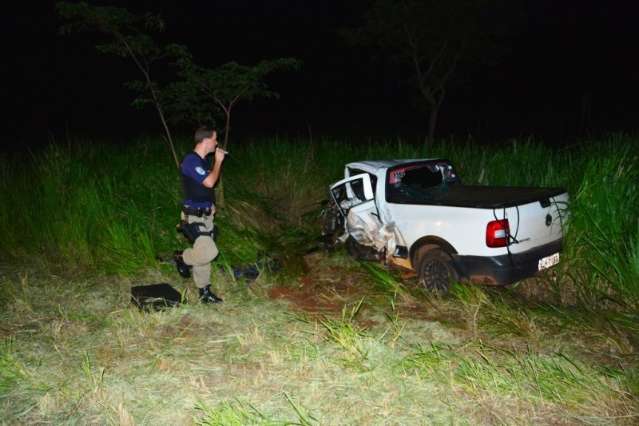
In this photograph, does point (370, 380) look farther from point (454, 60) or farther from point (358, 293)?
point (454, 60)

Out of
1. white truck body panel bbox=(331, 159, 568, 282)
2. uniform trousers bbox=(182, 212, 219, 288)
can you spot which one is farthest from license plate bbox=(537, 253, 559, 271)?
uniform trousers bbox=(182, 212, 219, 288)

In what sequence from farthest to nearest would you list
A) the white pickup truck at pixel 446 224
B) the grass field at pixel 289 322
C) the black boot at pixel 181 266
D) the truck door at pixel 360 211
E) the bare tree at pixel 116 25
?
the bare tree at pixel 116 25 < the truck door at pixel 360 211 < the black boot at pixel 181 266 < the white pickup truck at pixel 446 224 < the grass field at pixel 289 322

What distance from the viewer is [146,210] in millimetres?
6988

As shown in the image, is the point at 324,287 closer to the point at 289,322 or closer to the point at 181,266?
the point at 289,322

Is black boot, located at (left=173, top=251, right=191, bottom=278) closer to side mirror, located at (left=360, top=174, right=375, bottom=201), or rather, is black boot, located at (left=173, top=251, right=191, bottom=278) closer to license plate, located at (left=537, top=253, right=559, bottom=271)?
side mirror, located at (left=360, top=174, right=375, bottom=201)

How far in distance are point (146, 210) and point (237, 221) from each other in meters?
1.26

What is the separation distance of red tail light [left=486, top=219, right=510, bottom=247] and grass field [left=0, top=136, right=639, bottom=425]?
1.76 ft

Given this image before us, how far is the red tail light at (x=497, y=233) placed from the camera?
4801 millimetres

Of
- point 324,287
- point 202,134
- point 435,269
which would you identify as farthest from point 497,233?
point 202,134

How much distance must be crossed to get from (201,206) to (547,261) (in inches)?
143

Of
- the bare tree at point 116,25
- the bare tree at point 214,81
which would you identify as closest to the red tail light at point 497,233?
the bare tree at point 214,81

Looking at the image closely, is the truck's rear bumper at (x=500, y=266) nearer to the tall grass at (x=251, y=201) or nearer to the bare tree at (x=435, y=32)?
the tall grass at (x=251, y=201)

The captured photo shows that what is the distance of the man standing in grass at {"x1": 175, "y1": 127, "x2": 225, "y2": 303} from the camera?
5215 millimetres

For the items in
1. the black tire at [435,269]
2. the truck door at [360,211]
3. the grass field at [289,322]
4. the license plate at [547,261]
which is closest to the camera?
the grass field at [289,322]
